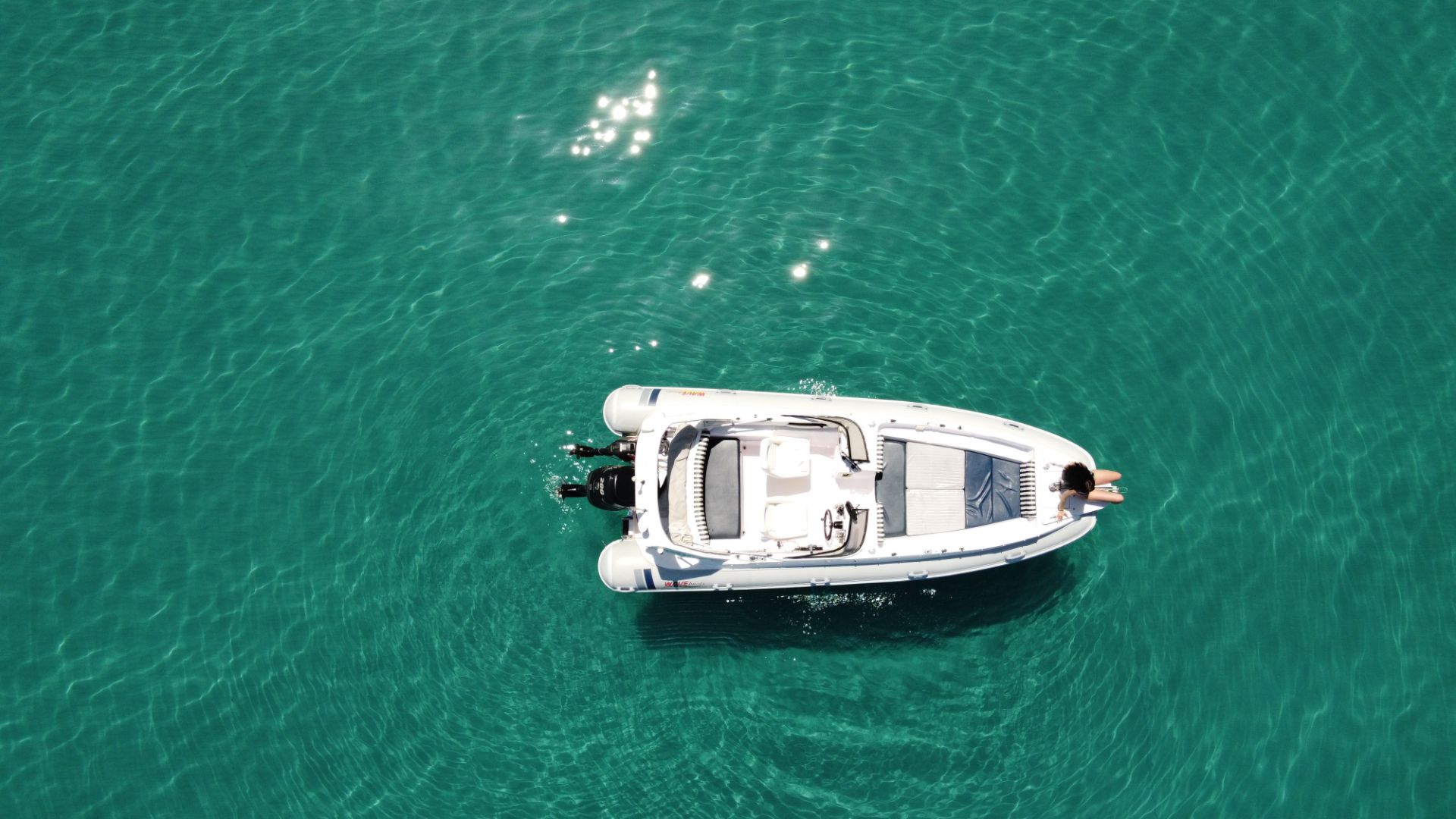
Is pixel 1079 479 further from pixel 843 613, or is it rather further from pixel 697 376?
pixel 697 376

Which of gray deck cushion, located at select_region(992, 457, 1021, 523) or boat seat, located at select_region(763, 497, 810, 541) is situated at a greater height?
gray deck cushion, located at select_region(992, 457, 1021, 523)

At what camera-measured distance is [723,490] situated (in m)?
15.5

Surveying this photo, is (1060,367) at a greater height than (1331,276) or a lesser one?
lesser

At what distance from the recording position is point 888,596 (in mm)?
16734

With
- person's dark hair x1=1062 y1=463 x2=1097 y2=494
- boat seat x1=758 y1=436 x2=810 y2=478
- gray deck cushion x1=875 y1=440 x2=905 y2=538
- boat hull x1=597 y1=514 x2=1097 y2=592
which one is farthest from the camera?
gray deck cushion x1=875 y1=440 x2=905 y2=538

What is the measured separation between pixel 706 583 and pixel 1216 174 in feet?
39.9

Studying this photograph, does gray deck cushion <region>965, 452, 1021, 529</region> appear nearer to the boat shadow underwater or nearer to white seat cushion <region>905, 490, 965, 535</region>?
white seat cushion <region>905, 490, 965, 535</region>

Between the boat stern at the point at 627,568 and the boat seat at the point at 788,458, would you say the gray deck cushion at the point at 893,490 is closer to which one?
the boat seat at the point at 788,458

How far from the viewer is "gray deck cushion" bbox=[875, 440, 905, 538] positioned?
50.4ft

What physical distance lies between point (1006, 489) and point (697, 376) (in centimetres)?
553

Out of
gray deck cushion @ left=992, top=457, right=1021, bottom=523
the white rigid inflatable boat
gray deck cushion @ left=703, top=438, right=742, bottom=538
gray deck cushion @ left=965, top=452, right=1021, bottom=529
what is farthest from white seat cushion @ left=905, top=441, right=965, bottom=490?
gray deck cushion @ left=703, top=438, right=742, bottom=538

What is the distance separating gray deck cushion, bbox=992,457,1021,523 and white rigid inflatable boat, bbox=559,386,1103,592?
0.05 feet

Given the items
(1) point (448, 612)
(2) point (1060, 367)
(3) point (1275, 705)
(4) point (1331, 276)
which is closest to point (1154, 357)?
(2) point (1060, 367)

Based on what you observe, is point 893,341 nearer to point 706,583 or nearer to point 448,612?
point 706,583
